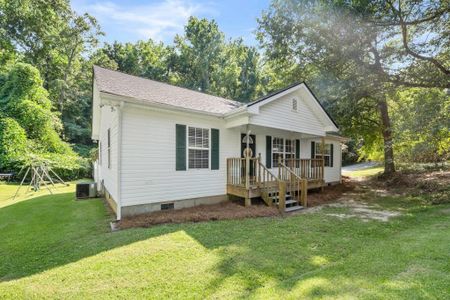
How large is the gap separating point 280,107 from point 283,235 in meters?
5.35

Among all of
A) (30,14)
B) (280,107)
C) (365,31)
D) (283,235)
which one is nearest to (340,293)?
(283,235)

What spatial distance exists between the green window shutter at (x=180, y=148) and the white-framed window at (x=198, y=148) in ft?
0.76

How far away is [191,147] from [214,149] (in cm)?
93

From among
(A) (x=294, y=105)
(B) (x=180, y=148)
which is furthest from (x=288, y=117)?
(B) (x=180, y=148)

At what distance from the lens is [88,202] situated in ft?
32.7

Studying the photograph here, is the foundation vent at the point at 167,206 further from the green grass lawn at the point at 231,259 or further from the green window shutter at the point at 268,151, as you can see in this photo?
the green window shutter at the point at 268,151

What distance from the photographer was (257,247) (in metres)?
4.80

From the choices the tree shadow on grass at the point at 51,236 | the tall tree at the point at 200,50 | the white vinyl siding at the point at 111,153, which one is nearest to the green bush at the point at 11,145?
the tree shadow on grass at the point at 51,236

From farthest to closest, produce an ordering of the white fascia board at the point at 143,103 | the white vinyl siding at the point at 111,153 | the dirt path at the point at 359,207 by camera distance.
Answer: the white vinyl siding at the point at 111,153 → the dirt path at the point at 359,207 → the white fascia board at the point at 143,103

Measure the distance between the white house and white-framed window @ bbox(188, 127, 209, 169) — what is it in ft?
0.05

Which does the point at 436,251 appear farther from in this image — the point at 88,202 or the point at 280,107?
the point at 88,202

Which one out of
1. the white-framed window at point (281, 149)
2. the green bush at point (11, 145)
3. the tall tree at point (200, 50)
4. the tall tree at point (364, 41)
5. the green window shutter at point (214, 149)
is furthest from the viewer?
the tall tree at point (200, 50)

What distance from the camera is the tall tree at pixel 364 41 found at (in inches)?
381

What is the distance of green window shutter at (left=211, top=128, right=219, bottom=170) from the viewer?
8.58 meters
